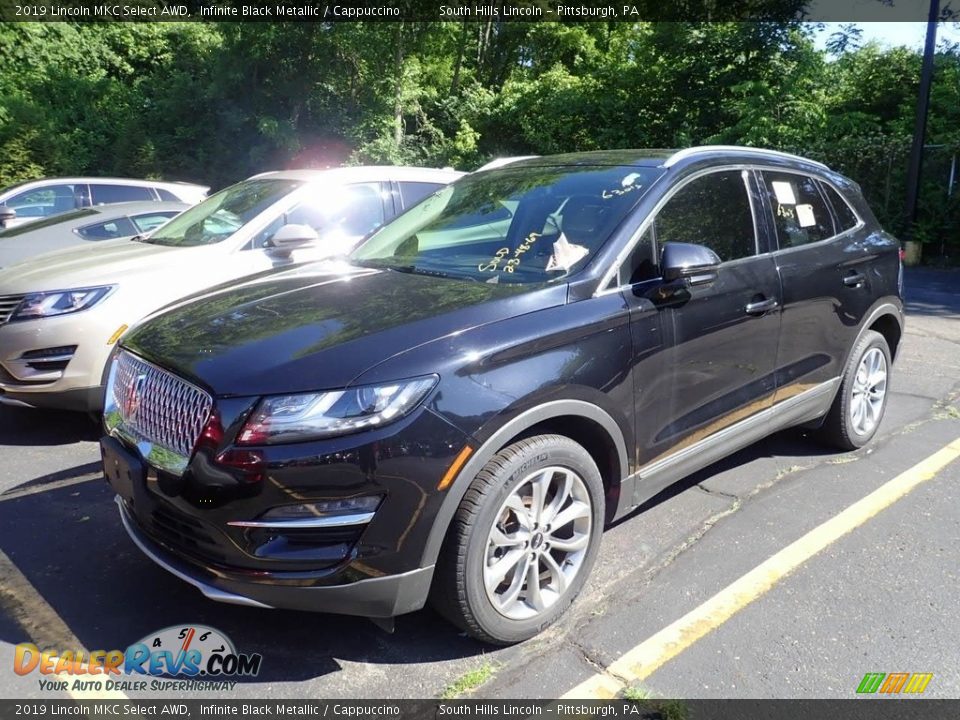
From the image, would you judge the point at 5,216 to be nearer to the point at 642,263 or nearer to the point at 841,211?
the point at 642,263

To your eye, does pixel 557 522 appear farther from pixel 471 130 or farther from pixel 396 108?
pixel 471 130

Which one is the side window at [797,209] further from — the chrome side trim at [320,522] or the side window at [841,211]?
the chrome side trim at [320,522]

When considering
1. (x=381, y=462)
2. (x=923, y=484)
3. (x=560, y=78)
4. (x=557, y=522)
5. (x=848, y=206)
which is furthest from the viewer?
(x=560, y=78)

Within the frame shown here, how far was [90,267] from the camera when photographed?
491 cm

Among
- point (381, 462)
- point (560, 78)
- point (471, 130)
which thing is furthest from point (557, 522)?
point (560, 78)

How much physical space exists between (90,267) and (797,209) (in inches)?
166

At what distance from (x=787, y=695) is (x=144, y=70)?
26183mm

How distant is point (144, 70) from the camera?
2402 cm

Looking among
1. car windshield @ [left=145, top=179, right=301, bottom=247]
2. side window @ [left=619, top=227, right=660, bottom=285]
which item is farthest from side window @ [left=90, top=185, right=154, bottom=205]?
side window @ [left=619, top=227, right=660, bottom=285]

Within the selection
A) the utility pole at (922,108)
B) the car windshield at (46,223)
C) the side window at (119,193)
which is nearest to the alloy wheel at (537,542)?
the car windshield at (46,223)

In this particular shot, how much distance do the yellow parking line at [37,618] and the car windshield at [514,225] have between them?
1949mm

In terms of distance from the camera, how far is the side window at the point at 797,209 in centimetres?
410

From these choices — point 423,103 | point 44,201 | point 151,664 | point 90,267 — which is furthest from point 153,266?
point 423,103

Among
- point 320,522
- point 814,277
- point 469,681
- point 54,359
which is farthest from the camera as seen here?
point 54,359
